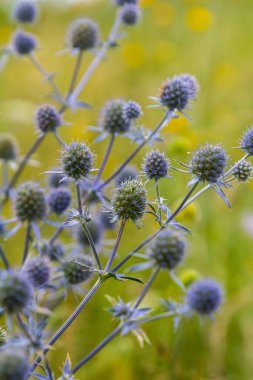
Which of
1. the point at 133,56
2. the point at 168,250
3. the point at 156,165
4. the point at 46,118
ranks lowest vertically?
the point at 168,250

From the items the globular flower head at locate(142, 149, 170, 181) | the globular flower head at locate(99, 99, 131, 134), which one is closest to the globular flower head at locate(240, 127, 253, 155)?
the globular flower head at locate(142, 149, 170, 181)

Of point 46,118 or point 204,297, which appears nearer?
point 204,297

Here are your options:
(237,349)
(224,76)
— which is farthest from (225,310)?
(224,76)

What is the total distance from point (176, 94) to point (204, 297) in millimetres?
962

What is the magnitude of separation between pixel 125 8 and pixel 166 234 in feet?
5.22

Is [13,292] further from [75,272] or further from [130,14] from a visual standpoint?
[130,14]

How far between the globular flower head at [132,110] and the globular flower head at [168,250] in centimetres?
58

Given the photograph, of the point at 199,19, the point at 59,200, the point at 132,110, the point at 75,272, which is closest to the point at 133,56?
the point at 199,19

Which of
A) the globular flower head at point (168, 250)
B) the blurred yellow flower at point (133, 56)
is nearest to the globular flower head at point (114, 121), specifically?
the globular flower head at point (168, 250)

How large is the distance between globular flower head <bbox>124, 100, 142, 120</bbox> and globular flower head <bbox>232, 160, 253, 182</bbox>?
1.98ft

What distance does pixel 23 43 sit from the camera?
2.88m

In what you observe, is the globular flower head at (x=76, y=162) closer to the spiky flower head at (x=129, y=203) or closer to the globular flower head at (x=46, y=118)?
the spiky flower head at (x=129, y=203)

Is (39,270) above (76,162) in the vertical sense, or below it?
below

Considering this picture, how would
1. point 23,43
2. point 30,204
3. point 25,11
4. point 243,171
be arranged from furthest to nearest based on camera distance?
point 25,11 < point 23,43 < point 30,204 < point 243,171
